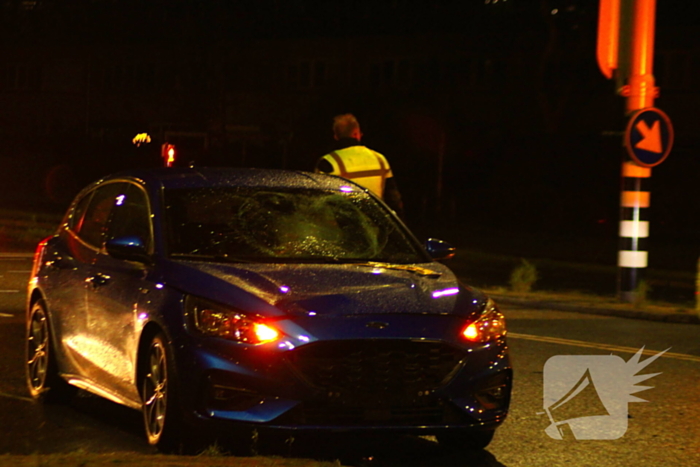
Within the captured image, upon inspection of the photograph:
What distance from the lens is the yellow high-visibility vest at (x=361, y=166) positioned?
11.4 m

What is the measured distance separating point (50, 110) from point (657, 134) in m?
57.6

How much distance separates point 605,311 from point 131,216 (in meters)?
8.72

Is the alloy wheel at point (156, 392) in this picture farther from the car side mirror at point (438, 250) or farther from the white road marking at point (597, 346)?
the white road marking at point (597, 346)

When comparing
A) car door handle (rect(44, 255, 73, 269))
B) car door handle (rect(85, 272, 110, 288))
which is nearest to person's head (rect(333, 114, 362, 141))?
car door handle (rect(44, 255, 73, 269))

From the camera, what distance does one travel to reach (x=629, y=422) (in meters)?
8.00

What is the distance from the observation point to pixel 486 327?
673 centimetres

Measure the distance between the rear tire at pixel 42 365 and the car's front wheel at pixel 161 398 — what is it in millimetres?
1655

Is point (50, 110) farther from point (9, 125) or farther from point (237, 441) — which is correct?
point (237, 441)

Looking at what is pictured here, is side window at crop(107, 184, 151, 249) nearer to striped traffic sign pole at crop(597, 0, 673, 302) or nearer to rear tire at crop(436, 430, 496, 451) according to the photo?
rear tire at crop(436, 430, 496, 451)

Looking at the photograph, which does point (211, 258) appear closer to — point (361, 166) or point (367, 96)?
point (361, 166)

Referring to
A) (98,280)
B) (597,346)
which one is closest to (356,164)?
(597,346)

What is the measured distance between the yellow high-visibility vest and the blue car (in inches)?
126

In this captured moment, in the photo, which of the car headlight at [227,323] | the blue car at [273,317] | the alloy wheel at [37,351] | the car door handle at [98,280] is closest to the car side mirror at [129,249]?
the blue car at [273,317]

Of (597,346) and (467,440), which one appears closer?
(467,440)
